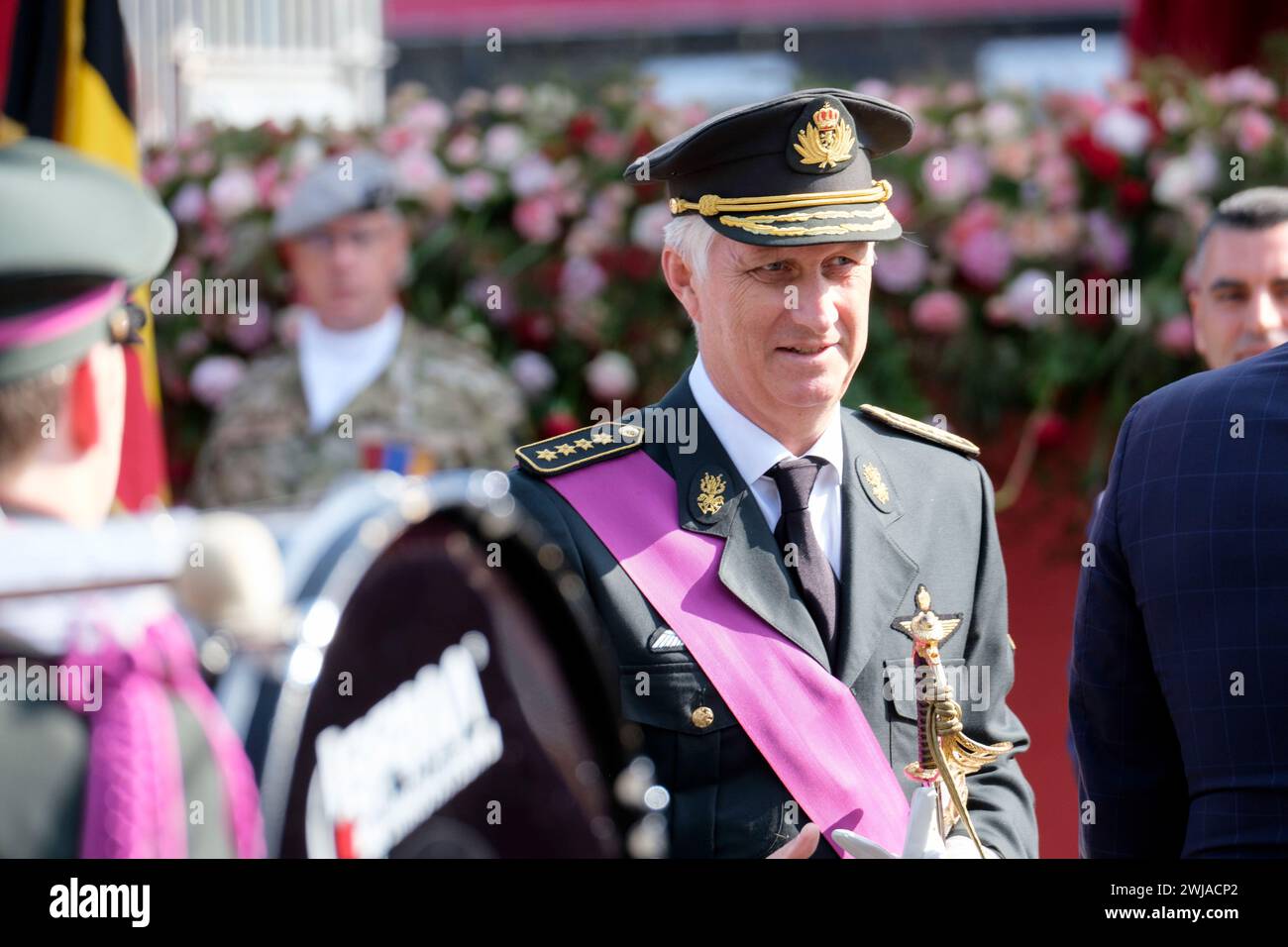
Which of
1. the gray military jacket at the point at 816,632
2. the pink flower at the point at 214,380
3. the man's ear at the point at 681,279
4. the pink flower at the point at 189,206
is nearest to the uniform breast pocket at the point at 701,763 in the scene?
the gray military jacket at the point at 816,632

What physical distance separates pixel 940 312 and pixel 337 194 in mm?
1422

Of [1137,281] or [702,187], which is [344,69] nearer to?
[1137,281]

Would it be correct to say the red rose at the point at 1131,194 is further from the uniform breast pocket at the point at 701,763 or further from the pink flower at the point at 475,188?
the uniform breast pocket at the point at 701,763

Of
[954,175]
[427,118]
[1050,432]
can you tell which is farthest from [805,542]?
[427,118]

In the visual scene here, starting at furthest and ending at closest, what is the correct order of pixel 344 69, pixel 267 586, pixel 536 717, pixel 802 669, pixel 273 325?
1. pixel 344 69
2. pixel 273 325
3. pixel 802 669
4. pixel 536 717
5. pixel 267 586

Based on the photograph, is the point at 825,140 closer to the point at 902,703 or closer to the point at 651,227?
the point at 902,703

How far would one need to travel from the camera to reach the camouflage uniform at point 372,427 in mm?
3977

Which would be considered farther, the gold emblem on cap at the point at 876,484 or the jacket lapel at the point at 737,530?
the gold emblem on cap at the point at 876,484

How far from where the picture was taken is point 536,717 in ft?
5.36

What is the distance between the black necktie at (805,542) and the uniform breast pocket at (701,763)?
183 millimetres

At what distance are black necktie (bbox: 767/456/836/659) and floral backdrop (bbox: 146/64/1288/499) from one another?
4.91 ft

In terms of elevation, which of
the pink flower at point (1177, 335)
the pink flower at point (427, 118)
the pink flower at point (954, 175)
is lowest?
the pink flower at point (1177, 335)

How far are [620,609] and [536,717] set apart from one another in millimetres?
587
